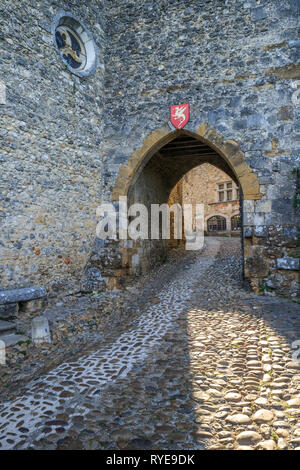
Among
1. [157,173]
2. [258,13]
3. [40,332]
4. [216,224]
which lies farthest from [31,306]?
[216,224]

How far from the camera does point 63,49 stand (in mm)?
5750

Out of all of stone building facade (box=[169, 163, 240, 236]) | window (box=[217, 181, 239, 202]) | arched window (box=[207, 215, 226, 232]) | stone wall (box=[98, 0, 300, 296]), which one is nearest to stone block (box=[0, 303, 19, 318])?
stone wall (box=[98, 0, 300, 296])

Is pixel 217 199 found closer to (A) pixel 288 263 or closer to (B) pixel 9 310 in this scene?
(A) pixel 288 263

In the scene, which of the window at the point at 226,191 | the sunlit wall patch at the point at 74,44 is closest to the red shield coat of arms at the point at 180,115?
the sunlit wall patch at the point at 74,44

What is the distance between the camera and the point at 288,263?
5141mm

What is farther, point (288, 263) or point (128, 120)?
point (128, 120)

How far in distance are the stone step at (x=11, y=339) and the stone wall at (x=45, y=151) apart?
1.15 metres

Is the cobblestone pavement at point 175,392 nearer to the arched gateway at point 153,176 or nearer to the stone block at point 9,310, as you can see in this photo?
the stone block at point 9,310

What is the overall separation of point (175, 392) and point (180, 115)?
16.7 feet

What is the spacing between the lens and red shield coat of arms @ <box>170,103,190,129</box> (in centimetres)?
588

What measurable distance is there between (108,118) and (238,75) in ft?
9.12

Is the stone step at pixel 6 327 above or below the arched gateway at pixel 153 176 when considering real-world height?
below

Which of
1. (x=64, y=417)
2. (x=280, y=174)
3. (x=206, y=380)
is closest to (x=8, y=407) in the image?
(x=64, y=417)

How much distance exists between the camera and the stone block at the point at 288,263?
507 cm
